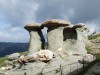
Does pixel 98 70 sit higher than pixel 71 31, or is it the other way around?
pixel 71 31

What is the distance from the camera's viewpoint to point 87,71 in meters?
31.8

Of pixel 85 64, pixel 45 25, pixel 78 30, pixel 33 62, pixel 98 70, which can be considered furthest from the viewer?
pixel 78 30

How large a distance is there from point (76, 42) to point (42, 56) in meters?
10.2

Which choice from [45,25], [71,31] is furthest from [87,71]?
[71,31]

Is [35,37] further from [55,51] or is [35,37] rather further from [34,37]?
[55,51]

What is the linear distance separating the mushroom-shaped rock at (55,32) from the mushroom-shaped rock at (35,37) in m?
2.69

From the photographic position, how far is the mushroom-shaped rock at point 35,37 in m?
48.4

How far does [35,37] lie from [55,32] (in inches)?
155

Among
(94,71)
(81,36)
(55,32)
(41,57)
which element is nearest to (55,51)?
(55,32)

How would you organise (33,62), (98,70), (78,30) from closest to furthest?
(98,70) → (33,62) → (78,30)

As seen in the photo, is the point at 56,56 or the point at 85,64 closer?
the point at 85,64

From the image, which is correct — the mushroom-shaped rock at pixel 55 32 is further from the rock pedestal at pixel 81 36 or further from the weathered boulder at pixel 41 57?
the weathered boulder at pixel 41 57

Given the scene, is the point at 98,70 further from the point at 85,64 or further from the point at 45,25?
the point at 45,25

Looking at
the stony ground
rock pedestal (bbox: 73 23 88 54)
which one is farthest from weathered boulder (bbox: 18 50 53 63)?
the stony ground
